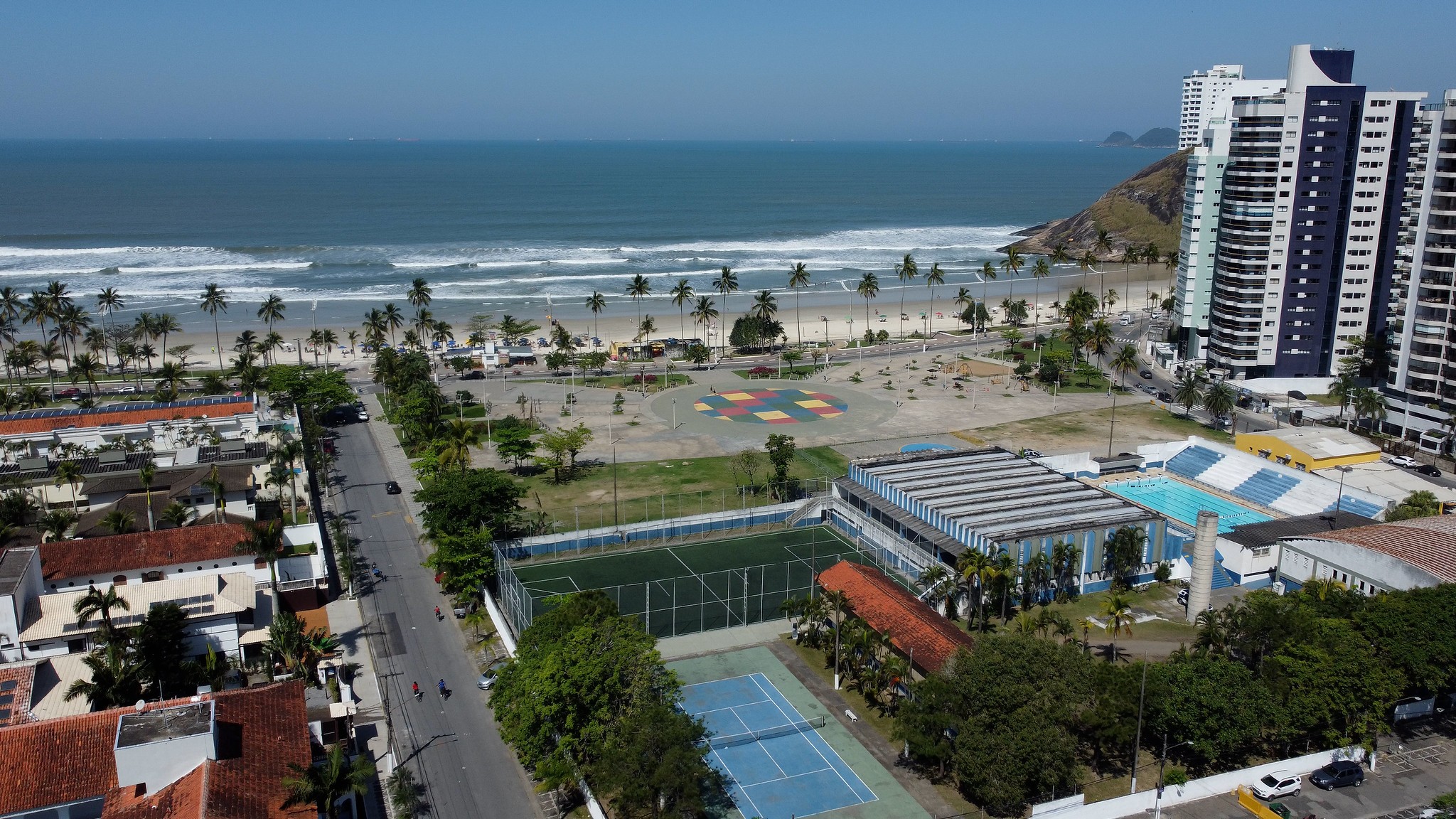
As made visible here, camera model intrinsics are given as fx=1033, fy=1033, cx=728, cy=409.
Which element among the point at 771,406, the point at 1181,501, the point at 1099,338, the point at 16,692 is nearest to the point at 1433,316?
the point at 1181,501

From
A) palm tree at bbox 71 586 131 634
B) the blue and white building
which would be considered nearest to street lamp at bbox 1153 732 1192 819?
the blue and white building

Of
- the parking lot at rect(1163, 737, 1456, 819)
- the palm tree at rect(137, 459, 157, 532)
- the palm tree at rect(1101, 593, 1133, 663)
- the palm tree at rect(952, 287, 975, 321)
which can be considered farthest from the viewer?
the palm tree at rect(952, 287, 975, 321)

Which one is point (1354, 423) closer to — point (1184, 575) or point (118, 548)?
point (1184, 575)

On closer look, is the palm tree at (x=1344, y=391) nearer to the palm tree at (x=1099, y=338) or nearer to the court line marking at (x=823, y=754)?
the palm tree at (x=1099, y=338)

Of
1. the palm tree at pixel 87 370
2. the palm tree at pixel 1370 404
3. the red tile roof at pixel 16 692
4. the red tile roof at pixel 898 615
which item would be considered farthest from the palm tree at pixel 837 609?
the palm tree at pixel 87 370

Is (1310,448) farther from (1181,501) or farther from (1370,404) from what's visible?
(1181,501)

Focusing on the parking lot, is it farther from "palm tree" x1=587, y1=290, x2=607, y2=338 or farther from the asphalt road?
"palm tree" x1=587, y1=290, x2=607, y2=338
